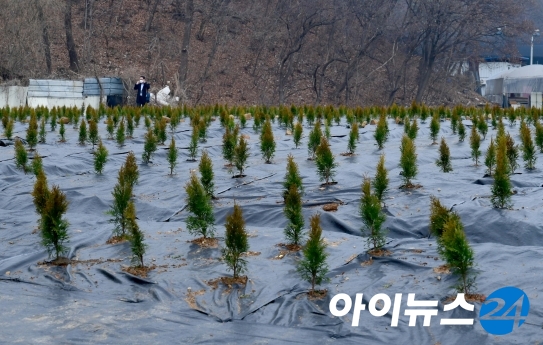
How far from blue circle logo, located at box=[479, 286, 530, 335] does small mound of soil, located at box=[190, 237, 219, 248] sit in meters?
2.28

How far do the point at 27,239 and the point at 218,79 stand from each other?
30876 mm

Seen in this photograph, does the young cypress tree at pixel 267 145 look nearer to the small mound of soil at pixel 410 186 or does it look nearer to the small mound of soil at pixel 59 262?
the small mound of soil at pixel 410 186

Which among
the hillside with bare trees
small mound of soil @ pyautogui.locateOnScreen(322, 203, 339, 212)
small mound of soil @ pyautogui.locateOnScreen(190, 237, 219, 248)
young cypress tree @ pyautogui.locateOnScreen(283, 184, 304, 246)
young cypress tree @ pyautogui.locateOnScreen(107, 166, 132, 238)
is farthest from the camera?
the hillside with bare trees

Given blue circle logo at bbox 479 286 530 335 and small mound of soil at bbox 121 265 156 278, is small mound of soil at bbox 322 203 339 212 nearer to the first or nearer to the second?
small mound of soil at bbox 121 265 156 278

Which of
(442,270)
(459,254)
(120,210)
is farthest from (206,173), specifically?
(459,254)

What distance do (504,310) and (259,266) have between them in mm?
1850

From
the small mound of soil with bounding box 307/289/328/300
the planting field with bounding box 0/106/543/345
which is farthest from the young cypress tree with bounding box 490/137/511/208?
the small mound of soil with bounding box 307/289/328/300

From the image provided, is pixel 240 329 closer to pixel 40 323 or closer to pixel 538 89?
pixel 40 323

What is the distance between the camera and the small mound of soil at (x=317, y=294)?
490cm

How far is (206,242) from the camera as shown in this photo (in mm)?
6121

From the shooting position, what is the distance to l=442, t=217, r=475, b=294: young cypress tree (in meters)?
4.60

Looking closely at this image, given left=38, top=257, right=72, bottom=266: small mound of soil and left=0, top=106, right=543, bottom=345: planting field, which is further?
left=38, top=257, right=72, bottom=266: small mound of soil

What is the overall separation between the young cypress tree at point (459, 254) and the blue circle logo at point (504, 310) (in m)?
0.17

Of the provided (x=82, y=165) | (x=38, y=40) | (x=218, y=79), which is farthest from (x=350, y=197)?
(x=218, y=79)
